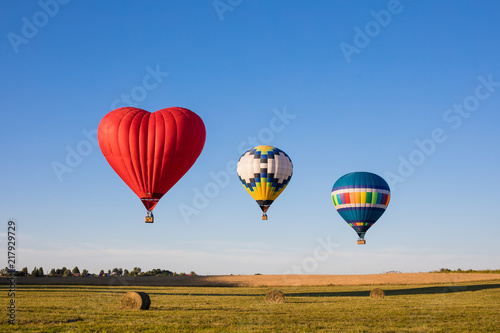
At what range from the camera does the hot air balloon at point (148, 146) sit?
31.7 meters

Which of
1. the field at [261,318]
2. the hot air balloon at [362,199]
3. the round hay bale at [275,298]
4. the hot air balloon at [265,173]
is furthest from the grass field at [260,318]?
the hot air balloon at [362,199]

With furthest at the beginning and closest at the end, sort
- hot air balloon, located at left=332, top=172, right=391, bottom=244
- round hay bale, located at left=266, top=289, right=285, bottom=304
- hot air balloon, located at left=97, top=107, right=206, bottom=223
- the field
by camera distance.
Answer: hot air balloon, located at left=332, top=172, right=391, bottom=244, round hay bale, located at left=266, top=289, right=285, bottom=304, hot air balloon, located at left=97, top=107, right=206, bottom=223, the field

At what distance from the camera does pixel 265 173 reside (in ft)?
152

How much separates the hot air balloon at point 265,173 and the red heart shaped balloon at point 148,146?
46.7 feet

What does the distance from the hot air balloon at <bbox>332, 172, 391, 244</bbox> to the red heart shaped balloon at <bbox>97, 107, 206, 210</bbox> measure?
20.6 meters

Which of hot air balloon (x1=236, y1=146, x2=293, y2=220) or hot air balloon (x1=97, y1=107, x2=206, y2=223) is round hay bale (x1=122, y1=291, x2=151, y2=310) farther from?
hot air balloon (x1=236, y1=146, x2=293, y2=220)

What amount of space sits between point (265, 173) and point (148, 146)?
652 inches

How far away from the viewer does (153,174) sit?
105 feet

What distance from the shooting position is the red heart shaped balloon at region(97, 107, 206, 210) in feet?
104

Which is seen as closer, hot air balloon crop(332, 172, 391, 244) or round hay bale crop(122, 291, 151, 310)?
round hay bale crop(122, 291, 151, 310)

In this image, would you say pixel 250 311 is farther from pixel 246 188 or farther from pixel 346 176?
pixel 346 176

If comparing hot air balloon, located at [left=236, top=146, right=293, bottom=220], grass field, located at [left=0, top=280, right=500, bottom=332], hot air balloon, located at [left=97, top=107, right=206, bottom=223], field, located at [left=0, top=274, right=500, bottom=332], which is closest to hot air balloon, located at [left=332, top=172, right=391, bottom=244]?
hot air balloon, located at [left=236, top=146, right=293, bottom=220]

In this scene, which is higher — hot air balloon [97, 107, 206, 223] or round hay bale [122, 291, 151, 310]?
hot air balloon [97, 107, 206, 223]

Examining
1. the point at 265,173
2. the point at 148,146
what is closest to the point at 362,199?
the point at 265,173
